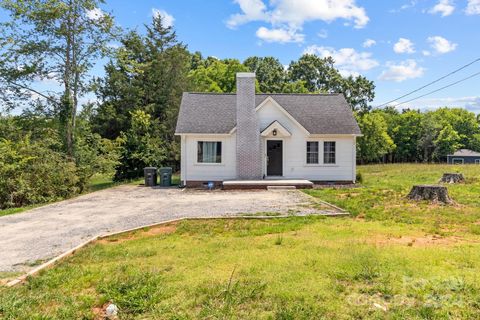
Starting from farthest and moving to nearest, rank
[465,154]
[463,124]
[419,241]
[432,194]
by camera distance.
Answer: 1. [463,124]
2. [465,154]
3. [432,194]
4. [419,241]

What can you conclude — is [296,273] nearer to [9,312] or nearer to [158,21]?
[9,312]

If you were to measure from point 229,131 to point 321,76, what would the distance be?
131ft

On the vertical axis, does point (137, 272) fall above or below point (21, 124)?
below

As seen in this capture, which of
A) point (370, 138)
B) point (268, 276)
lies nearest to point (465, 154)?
point (370, 138)

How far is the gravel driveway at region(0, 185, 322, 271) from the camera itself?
5954 millimetres

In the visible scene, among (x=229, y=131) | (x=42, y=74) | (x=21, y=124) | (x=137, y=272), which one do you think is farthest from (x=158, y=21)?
(x=137, y=272)

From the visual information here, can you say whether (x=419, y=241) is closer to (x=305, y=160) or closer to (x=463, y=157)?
(x=305, y=160)

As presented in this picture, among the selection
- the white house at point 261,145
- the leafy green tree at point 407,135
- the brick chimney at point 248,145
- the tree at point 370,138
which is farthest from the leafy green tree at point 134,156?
the leafy green tree at point 407,135

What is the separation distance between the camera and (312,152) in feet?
56.3

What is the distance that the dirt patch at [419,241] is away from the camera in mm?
5750

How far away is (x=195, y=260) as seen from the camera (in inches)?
Answer: 197

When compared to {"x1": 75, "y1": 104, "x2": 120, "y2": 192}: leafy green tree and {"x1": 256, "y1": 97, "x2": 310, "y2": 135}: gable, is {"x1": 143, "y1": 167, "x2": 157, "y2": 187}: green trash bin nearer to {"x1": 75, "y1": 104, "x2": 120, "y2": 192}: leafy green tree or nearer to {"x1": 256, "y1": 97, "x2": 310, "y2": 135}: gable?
{"x1": 75, "y1": 104, "x2": 120, "y2": 192}: leafy green tree

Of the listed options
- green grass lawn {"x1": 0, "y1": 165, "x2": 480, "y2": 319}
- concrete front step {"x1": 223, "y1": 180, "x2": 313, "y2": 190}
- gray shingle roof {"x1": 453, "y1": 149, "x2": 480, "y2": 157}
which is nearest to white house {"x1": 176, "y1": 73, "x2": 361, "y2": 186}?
concrete front step {"x1": 223, "y1": 180, "x2": 313, "y2": 190}

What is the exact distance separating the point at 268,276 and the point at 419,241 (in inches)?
135
